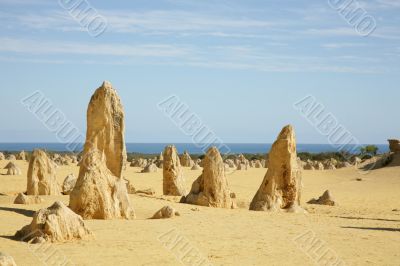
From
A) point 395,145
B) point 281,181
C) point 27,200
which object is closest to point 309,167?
point 395,145

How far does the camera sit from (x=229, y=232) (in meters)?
14.0

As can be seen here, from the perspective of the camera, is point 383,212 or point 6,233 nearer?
point 6,233

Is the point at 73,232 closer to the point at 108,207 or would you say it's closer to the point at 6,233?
the point at 6,233

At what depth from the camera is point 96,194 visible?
14703mm

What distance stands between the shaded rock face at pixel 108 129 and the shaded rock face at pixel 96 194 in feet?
3.33

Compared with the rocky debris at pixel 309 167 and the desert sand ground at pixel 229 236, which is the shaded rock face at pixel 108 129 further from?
the rocky debris at pixel 309 167

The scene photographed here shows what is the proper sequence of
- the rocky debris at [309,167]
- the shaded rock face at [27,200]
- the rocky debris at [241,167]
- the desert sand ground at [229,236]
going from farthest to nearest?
1. the rocky debris at [309,167]
2. the rocky debris at [241,167]
3. the shaded rock face at [27,200]
4. the desert sand ground at [229,236]

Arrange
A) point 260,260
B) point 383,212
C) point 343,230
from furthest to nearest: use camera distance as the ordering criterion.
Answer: point 383,212, point 343,230, point 260,260

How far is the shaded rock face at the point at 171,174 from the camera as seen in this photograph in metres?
22.5

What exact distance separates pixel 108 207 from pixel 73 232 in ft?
10.4

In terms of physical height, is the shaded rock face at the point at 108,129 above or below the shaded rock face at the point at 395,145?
below

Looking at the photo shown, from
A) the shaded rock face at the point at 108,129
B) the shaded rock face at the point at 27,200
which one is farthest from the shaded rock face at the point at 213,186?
the shaded rock face at the point at 27,200

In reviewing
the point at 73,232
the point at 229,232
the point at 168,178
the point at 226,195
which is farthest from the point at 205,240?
the point at 168,178

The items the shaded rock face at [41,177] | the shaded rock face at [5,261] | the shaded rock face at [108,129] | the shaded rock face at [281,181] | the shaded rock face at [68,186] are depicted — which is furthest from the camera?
the shaded rock face at [68,186]
